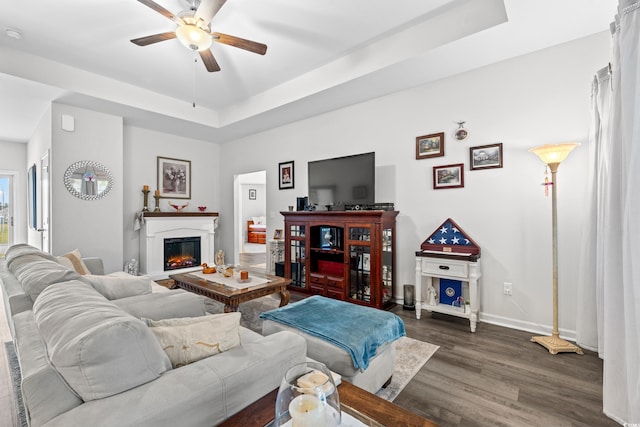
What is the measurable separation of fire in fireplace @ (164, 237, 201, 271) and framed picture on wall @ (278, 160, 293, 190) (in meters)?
2.12

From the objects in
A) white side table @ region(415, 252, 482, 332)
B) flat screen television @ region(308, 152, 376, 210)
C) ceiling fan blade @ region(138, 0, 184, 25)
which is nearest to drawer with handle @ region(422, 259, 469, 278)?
white side table @ region(415, 252, 482, 332)

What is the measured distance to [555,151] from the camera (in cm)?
250

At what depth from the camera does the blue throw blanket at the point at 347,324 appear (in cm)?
173

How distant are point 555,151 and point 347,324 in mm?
2282

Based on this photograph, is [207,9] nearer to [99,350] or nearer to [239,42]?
[239,42]

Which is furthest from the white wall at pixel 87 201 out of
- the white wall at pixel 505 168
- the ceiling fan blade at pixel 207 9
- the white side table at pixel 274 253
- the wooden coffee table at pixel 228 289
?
the white wall at pixel 505 168

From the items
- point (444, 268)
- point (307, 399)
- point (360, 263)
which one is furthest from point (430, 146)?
point (307, 399)

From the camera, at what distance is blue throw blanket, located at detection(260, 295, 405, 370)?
1729mm

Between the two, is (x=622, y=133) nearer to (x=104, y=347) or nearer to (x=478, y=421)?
(x=478, y=421)

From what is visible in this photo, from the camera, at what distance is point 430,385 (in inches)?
79.4

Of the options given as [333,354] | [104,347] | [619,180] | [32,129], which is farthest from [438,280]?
[32,129]

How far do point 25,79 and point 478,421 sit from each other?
5.35 m

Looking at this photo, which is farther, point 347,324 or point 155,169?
point 155,169

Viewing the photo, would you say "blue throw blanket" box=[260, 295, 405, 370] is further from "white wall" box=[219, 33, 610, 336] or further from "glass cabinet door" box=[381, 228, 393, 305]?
"white wall" box=[219, 33, 610, 336]
